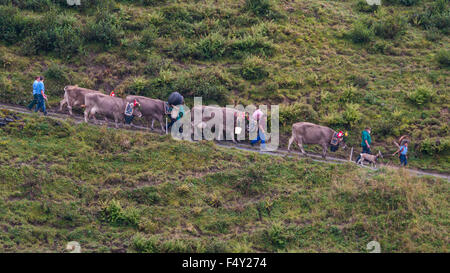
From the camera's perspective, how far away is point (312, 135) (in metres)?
25.7

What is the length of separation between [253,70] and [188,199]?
1106 cm

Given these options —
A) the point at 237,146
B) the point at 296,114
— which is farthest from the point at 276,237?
the point at 296,114

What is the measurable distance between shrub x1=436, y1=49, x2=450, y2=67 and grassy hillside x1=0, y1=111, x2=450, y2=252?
10810mm

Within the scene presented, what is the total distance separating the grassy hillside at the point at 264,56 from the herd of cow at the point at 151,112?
5.59ft

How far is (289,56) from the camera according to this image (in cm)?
3269

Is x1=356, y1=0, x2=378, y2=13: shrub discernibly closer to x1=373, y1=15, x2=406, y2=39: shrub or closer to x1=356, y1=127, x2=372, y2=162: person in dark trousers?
x1=373, y1=15, x2=406, y2=39: shrub

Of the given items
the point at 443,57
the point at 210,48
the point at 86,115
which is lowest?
the point at 86,115

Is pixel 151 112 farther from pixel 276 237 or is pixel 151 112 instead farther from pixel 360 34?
pixel 360 34

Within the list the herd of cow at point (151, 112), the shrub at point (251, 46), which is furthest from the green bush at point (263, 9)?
the herd of cow at point (151, 112)

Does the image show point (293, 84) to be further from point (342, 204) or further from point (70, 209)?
point (70, 209)
